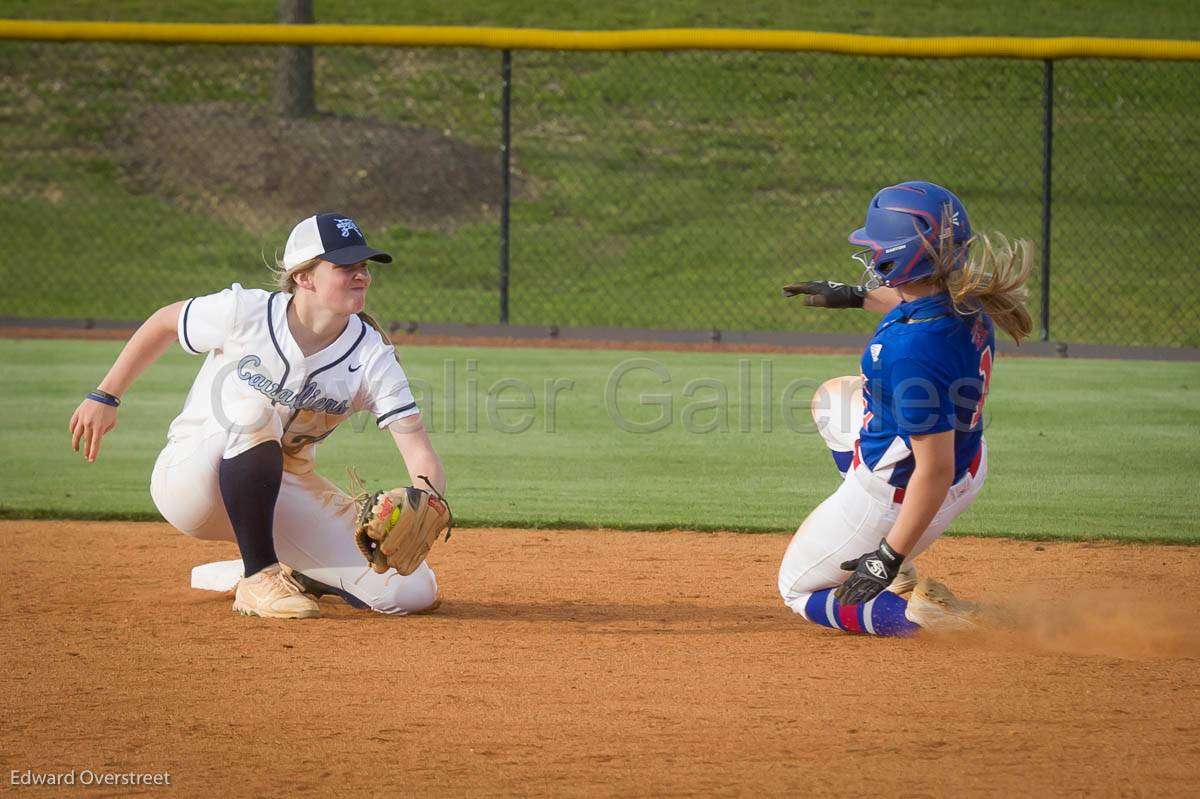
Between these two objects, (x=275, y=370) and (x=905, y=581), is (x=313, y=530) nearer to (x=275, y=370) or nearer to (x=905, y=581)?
(x=275, y=370)

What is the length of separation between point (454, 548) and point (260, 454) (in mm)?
1680

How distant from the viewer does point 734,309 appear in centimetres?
1559

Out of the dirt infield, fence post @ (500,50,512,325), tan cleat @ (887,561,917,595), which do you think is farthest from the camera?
fence post @ (500,50,512,325)

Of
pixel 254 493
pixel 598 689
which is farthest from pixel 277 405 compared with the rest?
pixel 598 689

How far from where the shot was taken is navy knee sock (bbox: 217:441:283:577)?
4430 mm

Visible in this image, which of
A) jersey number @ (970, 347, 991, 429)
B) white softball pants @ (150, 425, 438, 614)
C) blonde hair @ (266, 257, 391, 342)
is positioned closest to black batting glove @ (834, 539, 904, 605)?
jersey number @ (970, 347, 991, 429)

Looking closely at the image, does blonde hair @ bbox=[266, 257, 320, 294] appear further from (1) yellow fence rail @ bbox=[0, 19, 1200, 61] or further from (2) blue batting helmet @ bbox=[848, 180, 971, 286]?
(1) yellow fence rail @ bbox=[0, 19, 1200, 61]

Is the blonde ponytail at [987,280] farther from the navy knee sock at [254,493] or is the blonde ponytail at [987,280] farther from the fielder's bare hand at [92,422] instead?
the fielder's bare hand at [92,422]

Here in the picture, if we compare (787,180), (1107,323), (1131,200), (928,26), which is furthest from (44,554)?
(928,26)

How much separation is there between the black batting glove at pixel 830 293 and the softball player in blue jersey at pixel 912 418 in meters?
0.18

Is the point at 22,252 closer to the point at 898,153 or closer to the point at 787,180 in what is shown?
Answer: the point at 787,180

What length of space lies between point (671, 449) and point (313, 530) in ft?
12.0

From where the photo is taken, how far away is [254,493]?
4.45m

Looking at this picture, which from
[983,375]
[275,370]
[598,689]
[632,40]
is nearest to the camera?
[598,689]
